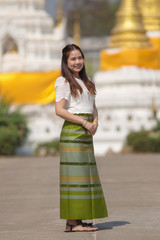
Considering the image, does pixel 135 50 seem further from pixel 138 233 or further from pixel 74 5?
pixel 74 5

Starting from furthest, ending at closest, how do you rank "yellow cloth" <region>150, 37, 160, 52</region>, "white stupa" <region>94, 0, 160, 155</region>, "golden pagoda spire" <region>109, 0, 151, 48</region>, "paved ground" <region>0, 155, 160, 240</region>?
"yellow cloth" <region>150, 37, 160, 52</region> → "golden pagoda spire" <region>109, 0, 151, 48</region> → "white stupa" <region>94, 0, 160, 155</region> → "paved ground" <region>0, 155, 160, 240</region>

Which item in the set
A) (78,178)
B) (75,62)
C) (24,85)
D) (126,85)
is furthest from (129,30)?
(78,178)

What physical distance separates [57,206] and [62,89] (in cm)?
205

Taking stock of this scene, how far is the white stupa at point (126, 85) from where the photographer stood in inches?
1096

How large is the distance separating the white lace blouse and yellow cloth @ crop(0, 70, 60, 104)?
24.8 meters

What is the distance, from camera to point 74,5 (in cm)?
6962

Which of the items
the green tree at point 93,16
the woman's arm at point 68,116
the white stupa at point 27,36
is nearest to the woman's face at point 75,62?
the woman's arm at point 68,116

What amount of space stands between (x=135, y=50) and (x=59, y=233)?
2911 centimetres

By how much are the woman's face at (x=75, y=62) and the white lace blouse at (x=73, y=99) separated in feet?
0.46

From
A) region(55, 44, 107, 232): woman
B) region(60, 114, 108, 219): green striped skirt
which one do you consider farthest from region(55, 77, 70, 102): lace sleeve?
region(60, 114, 108, 219): green striped skirt

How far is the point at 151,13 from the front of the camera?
140 ft

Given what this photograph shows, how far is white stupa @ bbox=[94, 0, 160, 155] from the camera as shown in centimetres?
2783

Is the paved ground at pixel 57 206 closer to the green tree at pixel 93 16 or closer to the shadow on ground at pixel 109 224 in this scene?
the shadow on ground at pixel 109 224

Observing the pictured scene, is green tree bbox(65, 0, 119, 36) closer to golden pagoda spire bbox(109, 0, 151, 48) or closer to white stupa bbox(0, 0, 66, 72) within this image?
white stupa bbox(0, 0, 66, 72)
